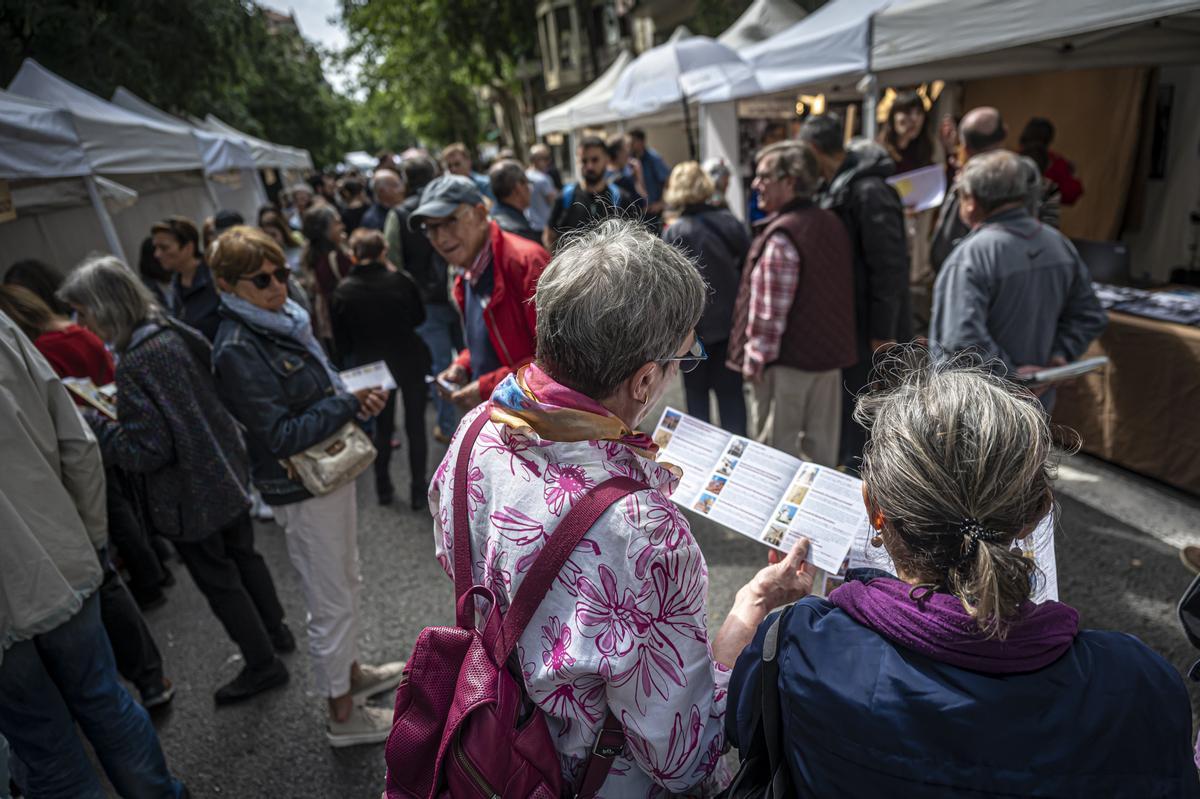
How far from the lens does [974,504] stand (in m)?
0.90

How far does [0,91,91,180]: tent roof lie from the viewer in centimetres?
370

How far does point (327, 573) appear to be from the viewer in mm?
2375

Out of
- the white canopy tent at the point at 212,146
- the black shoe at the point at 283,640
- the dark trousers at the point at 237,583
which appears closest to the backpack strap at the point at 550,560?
the dark trousers at the point at 237,583

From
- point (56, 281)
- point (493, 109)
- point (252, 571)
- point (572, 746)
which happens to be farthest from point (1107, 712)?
point (493, 109)

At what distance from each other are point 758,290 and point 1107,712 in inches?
101

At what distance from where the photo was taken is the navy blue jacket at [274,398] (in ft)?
6.93

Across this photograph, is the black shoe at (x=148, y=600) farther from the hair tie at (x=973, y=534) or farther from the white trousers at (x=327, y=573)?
the hair tie at (x=973, y=534)

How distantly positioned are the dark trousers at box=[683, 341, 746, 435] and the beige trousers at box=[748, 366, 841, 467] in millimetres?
244

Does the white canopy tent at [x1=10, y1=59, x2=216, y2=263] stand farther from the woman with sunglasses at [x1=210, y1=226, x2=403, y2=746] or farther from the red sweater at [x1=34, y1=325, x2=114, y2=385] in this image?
the woman with sunglasses at [x1=210, y1=226, x2=403, y2=746]

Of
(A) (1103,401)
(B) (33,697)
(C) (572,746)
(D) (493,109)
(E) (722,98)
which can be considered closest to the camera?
(C) (572,746)

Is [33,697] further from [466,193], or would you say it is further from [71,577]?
[466,193]

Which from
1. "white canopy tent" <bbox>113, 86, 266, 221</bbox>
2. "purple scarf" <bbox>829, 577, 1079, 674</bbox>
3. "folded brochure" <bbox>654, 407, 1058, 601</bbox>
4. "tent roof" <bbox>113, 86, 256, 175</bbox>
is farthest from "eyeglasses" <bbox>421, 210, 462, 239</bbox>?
"tent roof" <bbox>113, 86, 256, 175</bbox>

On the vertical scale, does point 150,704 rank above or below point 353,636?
below

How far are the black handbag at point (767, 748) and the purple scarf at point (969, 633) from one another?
5.9 inches
